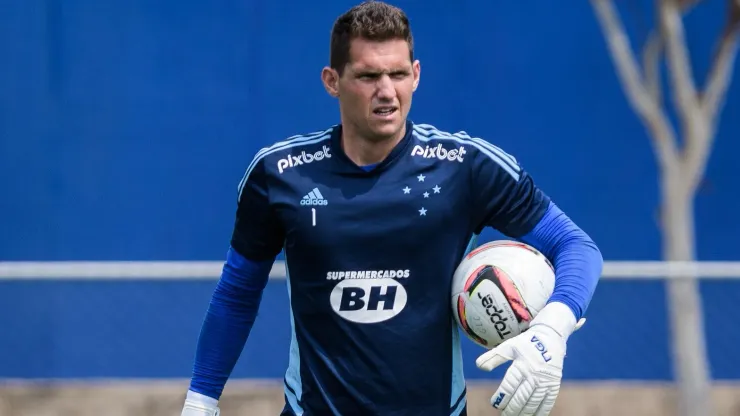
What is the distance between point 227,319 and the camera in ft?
12.2

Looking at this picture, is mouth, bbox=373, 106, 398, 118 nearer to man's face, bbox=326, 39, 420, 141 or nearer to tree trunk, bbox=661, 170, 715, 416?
man's face, bbox=326, 39, 420, 141

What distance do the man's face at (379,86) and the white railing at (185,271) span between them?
2.37 metres

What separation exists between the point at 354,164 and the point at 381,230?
24cm

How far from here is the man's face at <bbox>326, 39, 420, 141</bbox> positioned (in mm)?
3344

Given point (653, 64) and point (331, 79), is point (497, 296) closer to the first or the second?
point (331, 79)

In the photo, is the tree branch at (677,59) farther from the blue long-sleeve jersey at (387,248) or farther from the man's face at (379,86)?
the man's face at (379,86)

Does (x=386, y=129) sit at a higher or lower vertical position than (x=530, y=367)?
higher

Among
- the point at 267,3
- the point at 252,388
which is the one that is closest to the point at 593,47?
the point at 267,3

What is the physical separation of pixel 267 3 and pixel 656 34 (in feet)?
9.61

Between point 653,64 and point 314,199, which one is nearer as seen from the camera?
point 314,199

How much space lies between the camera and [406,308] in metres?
3.38

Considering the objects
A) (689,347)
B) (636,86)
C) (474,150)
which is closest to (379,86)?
(474,150)

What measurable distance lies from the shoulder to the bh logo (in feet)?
1.51

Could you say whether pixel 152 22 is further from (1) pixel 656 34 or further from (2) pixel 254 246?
(2) pixel 254 246
